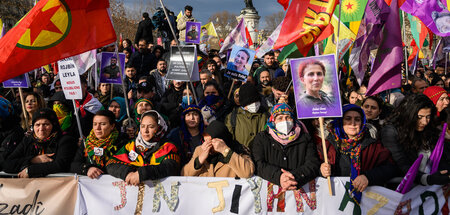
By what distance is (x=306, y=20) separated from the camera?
445 cm

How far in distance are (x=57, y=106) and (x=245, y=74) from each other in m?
3.28

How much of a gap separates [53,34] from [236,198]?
9.13 ft

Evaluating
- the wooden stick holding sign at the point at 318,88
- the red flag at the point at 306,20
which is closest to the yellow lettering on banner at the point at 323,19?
the red flag at the point at 306,20

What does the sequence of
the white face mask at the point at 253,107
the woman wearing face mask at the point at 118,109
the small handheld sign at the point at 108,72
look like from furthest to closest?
the small handheld sign at the point at 108,72, the woman wearing face mask at the point at 118,109, the white face mask at the point at 253,107

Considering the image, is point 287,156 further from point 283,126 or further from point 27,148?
point 27,148

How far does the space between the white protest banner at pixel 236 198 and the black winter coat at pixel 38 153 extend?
0.36 meters

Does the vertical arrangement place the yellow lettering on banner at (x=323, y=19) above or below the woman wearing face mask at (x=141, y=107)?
above

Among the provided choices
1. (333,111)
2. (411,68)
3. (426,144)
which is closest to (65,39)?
(333,111)

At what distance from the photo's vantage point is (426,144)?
→ 3576mm

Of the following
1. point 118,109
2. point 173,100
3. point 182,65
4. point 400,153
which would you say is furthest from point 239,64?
point 400,153

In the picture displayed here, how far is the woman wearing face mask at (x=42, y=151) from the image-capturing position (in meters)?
3.78

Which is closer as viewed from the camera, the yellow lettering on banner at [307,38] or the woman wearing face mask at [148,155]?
the woman wearing face mask at [148,155]

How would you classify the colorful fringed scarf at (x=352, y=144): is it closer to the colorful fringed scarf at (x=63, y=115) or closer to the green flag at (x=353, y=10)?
the green flag at (x=353, y=10)

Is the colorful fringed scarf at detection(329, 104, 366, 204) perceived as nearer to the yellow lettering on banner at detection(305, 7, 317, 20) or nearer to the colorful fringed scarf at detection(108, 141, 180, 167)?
the yellow lettering on banner at detection(305, 7, 317, 20)
